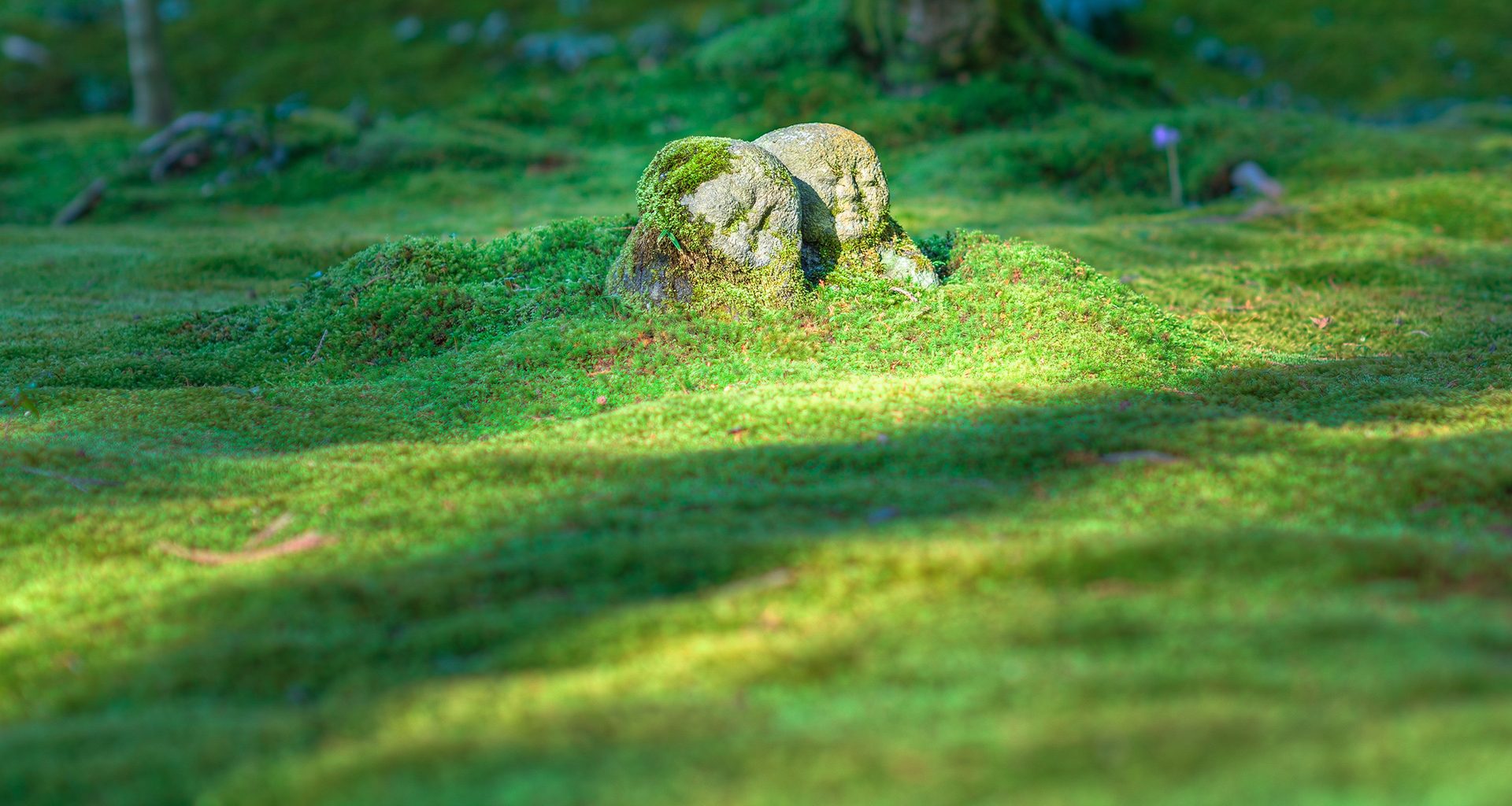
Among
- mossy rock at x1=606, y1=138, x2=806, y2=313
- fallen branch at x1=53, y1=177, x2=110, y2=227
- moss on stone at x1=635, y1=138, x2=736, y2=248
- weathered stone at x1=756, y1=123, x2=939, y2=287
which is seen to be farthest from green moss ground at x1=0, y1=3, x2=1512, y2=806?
fallen branch at x1=53, y1=177, x2=110, y2=227

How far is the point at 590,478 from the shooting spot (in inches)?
204

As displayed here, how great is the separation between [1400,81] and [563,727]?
72.8 ft

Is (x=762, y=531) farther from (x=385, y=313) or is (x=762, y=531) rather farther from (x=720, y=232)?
(x=385, y=313)

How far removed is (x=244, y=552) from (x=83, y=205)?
1116cm

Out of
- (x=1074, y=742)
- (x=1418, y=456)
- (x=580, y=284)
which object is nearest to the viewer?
(x=1074, y=742)

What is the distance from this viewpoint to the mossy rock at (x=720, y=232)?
7.11 metres

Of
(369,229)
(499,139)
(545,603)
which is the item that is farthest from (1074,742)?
(499,139)

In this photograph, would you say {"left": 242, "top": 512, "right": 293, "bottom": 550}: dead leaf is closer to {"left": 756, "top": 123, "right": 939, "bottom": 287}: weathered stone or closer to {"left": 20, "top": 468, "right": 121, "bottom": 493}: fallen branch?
{"left": 20, "top": 468, "right": 121, "bottom": 493}: fallen branch

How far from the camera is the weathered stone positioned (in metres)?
7.60

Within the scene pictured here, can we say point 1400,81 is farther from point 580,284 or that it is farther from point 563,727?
point 563,727

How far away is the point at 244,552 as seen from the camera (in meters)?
4.59

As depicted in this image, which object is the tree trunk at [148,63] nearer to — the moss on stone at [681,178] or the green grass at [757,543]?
the green grass at [757,543]

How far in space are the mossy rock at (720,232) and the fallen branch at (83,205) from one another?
9390 millimetres

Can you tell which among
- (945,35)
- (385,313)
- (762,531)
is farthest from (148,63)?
(762,531)
